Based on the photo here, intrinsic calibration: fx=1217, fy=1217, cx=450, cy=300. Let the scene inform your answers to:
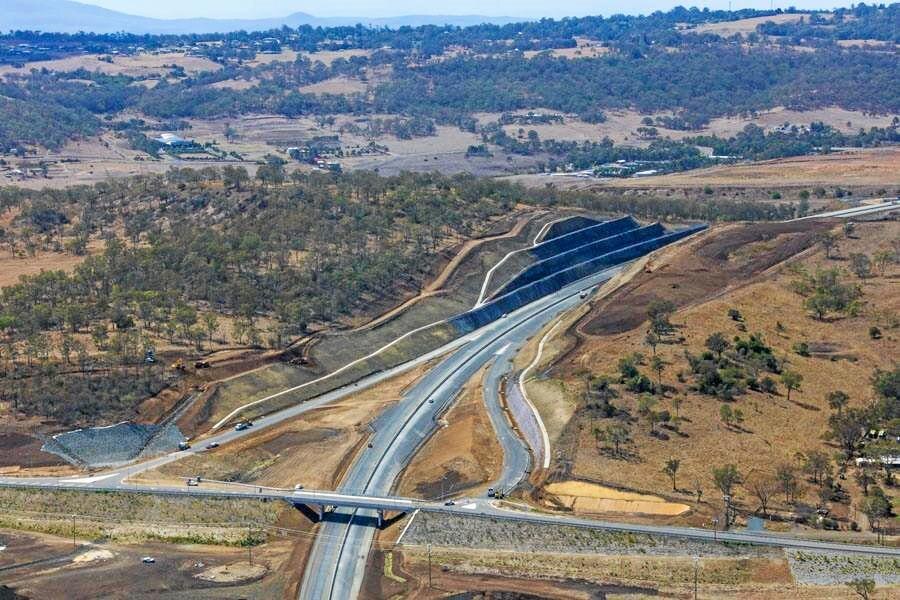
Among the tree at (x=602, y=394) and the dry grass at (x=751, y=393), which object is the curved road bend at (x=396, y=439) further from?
the tree at (x=602, y=394)

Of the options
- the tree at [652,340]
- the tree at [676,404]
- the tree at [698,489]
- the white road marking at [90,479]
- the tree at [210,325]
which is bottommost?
the tree at [698,489]

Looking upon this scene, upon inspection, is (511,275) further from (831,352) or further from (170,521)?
(170,521)

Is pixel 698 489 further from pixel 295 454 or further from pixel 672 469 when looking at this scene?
pixel 295 454

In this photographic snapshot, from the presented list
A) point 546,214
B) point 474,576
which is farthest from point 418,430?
point 546,214

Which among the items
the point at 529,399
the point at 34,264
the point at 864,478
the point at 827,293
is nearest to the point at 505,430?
the point at 529,399

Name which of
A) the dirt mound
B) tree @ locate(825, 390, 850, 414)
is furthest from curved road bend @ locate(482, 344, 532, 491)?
tree @ locate(825, 390, 850, 414)

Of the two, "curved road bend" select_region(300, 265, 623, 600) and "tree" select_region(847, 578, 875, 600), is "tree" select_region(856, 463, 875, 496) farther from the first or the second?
"curved road bend" select_region(300, 265, 623, 600)

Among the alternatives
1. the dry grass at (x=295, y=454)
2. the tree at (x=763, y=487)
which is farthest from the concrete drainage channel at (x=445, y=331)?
the tree at (x=763, y=487)
